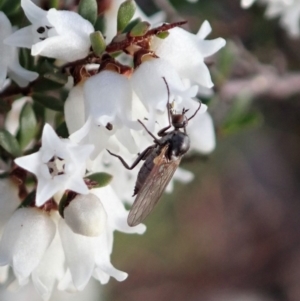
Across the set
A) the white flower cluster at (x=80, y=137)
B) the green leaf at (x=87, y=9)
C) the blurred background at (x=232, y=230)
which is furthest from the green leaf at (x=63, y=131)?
the blurred background at (x=232, y=230)

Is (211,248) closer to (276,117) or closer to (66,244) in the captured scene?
(276,117)

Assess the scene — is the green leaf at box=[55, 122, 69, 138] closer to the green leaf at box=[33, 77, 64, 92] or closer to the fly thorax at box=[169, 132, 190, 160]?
the green leaf at box=[33, 77, 64, 92]

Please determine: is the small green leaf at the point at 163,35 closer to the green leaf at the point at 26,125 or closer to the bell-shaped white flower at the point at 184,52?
the bell-shaped white flower at the point at 184,52

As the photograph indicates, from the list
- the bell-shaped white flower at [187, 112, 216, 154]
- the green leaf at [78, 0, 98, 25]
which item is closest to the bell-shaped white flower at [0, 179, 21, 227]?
the green leaf at [78, 0, 98, 25]

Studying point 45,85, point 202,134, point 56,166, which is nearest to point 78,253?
point 56,166

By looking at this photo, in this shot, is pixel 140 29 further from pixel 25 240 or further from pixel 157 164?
pixel 25 240

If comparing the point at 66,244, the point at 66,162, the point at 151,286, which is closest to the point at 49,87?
the point at 66,162

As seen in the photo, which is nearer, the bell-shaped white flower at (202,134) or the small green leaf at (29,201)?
the small green leaf at (29,201)

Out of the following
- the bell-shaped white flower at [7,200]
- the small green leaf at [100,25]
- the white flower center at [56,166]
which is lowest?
the bell-shaped white flower at [7,200]
